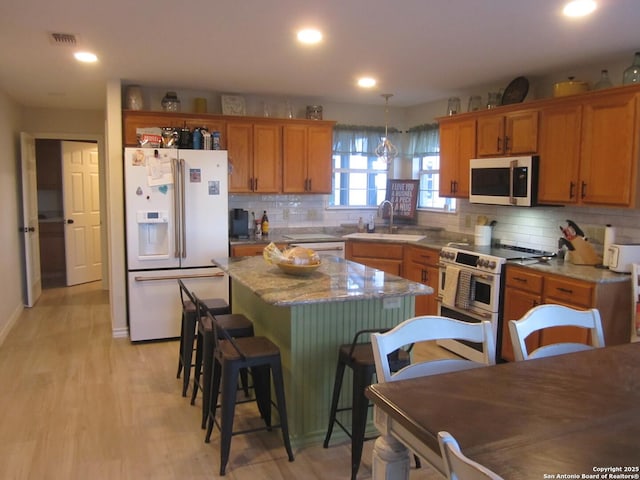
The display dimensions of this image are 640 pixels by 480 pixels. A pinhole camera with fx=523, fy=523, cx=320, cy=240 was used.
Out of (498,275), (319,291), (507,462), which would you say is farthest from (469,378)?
(498,275)

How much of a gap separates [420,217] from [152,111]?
126 inches

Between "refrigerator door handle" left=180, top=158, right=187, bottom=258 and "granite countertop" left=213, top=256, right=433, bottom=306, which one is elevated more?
"refrigerator door handle" left=180, top=158, right=187, bottom=258

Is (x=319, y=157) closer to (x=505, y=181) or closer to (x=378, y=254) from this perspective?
(x=378, y=254)

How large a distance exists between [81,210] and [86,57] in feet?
12.9

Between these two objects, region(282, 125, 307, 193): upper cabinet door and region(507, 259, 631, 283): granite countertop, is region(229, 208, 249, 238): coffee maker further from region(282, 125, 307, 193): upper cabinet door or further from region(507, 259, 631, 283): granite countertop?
region(507, 259, 631, 283): granite countertop

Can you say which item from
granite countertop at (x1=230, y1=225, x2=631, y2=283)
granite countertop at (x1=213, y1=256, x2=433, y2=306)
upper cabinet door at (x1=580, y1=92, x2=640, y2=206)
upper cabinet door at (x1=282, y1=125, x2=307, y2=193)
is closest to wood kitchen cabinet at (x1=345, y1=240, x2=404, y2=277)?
granite countertop at (x1=230, y1=225, x2=631, y2=283)

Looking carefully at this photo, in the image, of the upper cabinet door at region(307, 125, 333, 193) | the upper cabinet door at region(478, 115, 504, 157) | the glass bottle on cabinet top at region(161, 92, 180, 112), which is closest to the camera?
the upper cabinet door at region(478, 115, 504, 157)

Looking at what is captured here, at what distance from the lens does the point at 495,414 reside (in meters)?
1.43

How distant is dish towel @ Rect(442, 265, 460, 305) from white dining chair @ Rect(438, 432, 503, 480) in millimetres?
3357

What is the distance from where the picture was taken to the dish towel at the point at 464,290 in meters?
4.29

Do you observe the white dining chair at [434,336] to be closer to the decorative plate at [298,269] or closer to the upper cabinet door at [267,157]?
the decorative plate at [298,269]

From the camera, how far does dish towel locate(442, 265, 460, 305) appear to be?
439 centimetres

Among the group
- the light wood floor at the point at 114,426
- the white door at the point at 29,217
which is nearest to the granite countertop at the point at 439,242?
the light wood floor at the point at 114,426

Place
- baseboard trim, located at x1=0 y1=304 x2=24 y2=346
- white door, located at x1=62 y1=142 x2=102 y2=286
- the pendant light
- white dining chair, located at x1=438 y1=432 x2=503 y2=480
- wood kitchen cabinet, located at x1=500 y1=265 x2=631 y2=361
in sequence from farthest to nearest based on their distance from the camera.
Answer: white door, located at x1=62 y1=142 x2=102 y2=286
the pendant light
baseboard trim, located at x1=0 y1=304 x2=24 y2=346
wood kitchen cabinet, located at x1=500 y1=265 x2=631 y2=361
white dining chair, located at x1=438 y1=432 x2=503 y2=480
